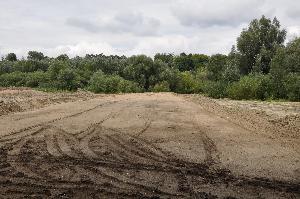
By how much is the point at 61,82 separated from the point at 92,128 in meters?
30.4

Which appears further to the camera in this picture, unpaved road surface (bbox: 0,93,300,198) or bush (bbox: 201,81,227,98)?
bush (bbox: 201,81,227,98)

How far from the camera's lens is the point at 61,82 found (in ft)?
145

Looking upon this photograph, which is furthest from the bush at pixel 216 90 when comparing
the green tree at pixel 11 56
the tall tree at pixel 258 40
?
the green tree at pixel 11 56

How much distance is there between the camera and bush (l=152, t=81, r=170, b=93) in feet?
141

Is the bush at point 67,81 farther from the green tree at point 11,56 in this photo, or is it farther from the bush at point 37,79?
the green tree at point 11,56

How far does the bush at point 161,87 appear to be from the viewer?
43.1m

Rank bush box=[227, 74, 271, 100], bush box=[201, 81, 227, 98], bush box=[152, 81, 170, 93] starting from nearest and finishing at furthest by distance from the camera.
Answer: bush box=[227, 74, 271, 100] < bush box=[201, 81, 227, 98] < bush box=[152, 81, 170, 93]

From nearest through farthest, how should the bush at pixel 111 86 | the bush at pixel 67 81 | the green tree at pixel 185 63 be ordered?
the bush at pixel 111 86 → the bush at pixel 67 81 → the green tree at pixel 185 63

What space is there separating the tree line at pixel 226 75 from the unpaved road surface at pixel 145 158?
782 inches

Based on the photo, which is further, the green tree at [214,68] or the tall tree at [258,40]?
the green tree at [214,68]

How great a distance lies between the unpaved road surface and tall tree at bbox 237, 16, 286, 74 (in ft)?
109

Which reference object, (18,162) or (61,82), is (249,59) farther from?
(18,162)

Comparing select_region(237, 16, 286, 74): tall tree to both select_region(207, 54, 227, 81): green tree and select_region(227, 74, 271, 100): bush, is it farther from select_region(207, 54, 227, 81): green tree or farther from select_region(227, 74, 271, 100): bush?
select_region(227, 74, 271, 100): bush

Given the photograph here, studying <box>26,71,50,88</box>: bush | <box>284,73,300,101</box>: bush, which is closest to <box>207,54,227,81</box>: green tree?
<box>284,73,300,101</box>: bush
